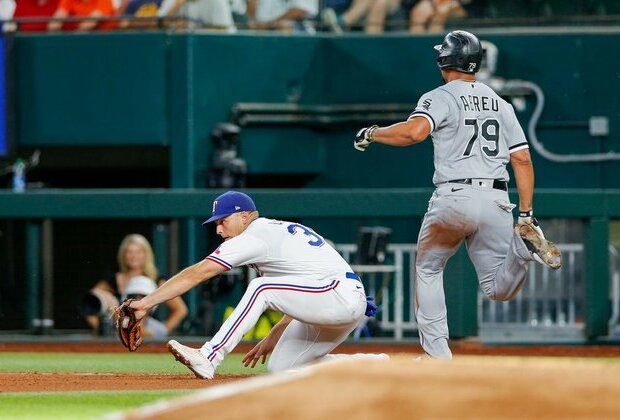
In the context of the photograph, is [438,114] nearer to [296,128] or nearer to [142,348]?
[142,348]

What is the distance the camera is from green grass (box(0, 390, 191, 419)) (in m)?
6.46

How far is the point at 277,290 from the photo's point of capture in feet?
25.0

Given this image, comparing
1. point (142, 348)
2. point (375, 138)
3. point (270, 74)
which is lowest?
point (142, 348)

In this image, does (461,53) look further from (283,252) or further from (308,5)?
(308,5)

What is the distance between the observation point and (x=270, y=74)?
15438mm

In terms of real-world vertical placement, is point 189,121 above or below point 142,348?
above

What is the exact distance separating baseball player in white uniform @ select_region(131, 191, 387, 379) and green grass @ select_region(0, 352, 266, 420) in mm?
448

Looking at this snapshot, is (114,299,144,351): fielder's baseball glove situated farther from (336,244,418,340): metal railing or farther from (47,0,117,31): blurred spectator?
(47,0,117,31): blurred spectator

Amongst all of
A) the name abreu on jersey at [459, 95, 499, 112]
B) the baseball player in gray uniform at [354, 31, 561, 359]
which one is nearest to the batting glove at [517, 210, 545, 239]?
the baseball player in gray uniform at [354, 31, 561, 359]

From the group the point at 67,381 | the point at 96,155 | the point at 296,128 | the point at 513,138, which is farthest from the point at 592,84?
the point at 67,381

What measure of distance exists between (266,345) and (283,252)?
1.81 feet

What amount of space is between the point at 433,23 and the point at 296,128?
1.84 m

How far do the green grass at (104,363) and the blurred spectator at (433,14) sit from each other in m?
5.00

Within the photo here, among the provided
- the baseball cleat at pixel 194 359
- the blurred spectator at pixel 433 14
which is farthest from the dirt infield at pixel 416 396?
the blurred spectator at pixel 433 14
